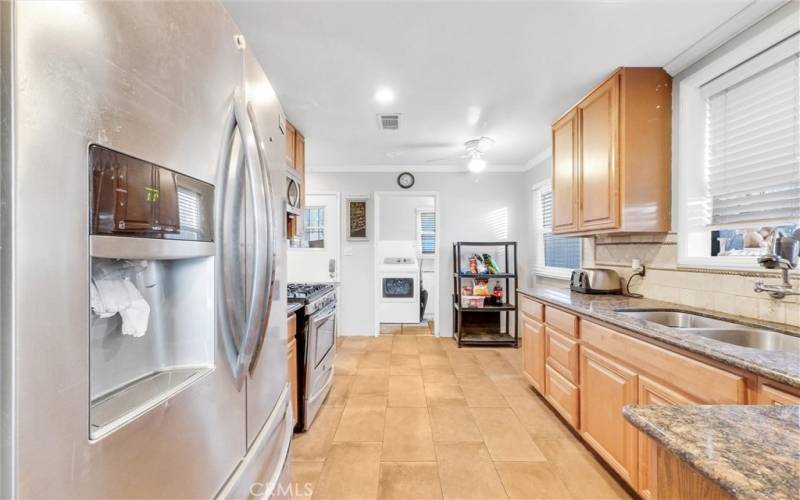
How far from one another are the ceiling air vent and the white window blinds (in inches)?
82.6

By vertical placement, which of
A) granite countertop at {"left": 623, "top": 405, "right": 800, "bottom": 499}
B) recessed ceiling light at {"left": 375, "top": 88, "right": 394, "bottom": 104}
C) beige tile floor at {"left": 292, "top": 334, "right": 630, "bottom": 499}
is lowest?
beige tile floor at {"left": 292, "top": 334, "right": 630, "bottom": 499}

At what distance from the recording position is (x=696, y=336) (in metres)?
A: 1.29

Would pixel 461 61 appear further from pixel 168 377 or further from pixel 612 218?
pixel 168 377

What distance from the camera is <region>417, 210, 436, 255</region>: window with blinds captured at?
564 centimetres

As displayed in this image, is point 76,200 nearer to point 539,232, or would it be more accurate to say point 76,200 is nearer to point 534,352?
point 534,352

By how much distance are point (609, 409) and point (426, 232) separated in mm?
4219

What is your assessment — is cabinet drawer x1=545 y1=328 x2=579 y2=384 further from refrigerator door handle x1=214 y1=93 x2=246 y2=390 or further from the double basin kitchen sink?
refrigerator door handle x1=214 y1=93 x2=246 y2=390

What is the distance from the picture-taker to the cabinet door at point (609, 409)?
152 cm

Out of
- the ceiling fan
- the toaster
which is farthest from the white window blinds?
the ceiling fan

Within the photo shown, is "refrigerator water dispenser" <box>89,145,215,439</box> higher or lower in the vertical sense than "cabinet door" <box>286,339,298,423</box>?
higher

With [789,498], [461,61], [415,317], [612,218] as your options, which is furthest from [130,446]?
[415,317]

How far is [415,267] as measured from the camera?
195 inches

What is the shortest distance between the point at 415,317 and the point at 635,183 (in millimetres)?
3434

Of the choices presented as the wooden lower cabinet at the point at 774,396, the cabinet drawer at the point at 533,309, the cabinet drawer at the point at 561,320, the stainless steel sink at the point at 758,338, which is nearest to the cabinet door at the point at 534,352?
the cabinet drawer at the point at 533,309
